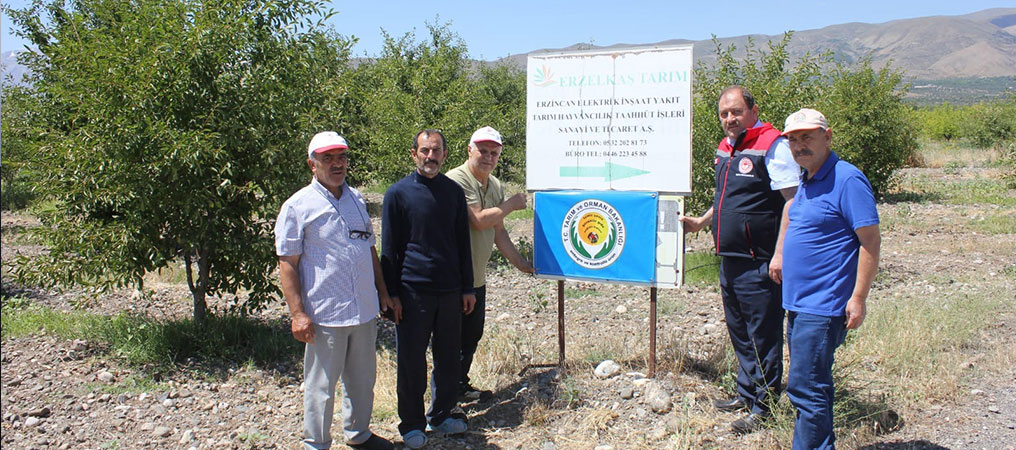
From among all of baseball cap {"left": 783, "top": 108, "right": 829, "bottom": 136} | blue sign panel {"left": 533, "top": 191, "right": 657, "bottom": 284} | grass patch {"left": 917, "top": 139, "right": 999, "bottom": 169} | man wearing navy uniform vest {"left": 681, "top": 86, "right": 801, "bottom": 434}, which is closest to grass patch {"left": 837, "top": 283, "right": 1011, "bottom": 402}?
man wearing navy uniform vest {"left": 681, "top": 86, "right": 801, "bottom": 434}

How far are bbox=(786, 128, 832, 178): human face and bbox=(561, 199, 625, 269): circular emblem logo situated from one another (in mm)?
1754

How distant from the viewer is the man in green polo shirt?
Result: 479 centimetres

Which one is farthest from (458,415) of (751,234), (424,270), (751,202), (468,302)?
(751,202)

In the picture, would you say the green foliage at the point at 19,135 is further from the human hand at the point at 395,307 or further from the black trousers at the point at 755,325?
the black trousers at the point at 755,325

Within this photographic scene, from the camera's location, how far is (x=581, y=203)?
543 cm

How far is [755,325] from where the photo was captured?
14.8 feet

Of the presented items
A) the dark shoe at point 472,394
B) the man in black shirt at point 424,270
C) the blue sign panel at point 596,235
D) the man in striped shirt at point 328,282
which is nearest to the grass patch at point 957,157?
the blue sign panel at point 596,235

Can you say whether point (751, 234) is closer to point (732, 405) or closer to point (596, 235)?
point (732, 405)

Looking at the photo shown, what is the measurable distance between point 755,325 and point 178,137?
4506mm

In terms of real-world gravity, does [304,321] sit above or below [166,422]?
above

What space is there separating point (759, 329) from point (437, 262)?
6.49ft

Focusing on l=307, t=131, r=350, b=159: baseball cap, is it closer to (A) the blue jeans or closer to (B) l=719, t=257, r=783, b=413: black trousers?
(B) l=719, t=257, r=783, b=413: black trousers

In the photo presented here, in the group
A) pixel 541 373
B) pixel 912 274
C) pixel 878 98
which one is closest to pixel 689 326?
pixel 541 373

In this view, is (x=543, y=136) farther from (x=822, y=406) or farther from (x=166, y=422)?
(x=166, y=422)
